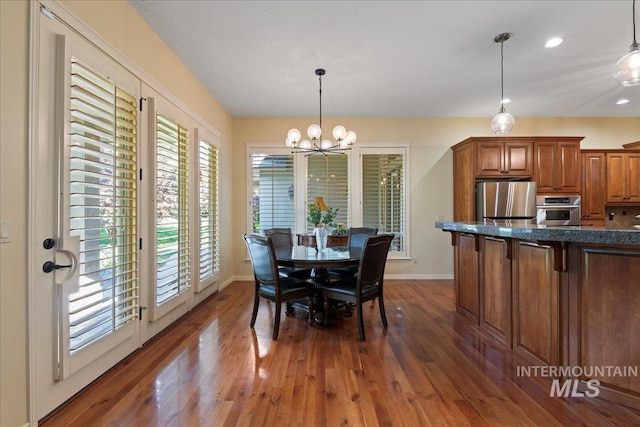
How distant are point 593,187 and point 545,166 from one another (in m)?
1.13

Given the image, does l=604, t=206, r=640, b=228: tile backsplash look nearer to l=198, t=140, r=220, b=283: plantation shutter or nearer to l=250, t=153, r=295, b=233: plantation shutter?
l=250, t=153, r=295, b=233: plantation shutter

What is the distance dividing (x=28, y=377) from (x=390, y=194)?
4767 mm

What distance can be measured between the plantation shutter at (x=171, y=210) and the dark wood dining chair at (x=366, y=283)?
1.57 metres

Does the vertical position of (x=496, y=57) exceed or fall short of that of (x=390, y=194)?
it exceeds it

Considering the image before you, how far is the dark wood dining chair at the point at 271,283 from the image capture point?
8.87ft

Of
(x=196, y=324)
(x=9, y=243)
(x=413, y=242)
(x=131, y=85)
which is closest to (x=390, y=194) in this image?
(x=413, y=242)

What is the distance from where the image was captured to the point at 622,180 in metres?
4.87

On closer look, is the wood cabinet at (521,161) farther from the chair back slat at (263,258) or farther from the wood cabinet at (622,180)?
the chair back slat at (263,258)

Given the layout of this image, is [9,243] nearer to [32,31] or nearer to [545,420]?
[32,31]

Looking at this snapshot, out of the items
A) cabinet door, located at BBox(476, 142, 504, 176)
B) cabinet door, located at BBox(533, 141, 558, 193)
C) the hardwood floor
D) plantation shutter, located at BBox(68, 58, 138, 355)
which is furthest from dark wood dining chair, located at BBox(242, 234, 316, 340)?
cabinet door, located at BBox(533, 141, 558, 193)

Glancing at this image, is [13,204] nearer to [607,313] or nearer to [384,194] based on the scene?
[607,313]

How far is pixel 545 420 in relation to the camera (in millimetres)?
1641

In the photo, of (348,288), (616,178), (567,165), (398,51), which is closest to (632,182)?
(616,178)

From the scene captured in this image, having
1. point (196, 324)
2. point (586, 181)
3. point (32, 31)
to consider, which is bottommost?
point (196, 324)
